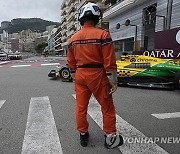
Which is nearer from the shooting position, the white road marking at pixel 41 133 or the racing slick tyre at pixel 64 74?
the white road marking at pixel 41 133

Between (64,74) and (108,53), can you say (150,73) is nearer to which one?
(64,74)

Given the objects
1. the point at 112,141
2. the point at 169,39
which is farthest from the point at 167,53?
the point at 112,141

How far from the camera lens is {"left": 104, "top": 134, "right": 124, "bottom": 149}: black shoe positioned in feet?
10.6

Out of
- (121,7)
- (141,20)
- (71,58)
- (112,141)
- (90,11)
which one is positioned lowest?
(112,141)

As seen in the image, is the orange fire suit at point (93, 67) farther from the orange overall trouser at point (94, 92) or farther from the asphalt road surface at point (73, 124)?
the asphalt road surface at point (73, 124)

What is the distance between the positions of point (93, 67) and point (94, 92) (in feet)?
1.17

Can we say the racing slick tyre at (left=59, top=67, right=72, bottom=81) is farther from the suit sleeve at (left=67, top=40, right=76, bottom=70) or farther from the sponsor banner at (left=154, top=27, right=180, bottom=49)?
the suit sleeve at (left=67, top=40, right=76, bottom=70)

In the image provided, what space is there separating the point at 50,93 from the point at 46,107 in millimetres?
1872

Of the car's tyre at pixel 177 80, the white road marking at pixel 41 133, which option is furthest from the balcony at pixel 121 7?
the white road marking at pixel 41 133

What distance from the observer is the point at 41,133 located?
378 cm

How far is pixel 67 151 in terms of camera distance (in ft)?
10.3

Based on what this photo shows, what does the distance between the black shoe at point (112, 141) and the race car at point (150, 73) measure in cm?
454

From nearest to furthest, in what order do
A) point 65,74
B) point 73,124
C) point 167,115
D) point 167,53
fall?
point 73,124
point 167,115
point 65,74
point 167,53

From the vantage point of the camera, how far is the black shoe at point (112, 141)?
10.6ft
